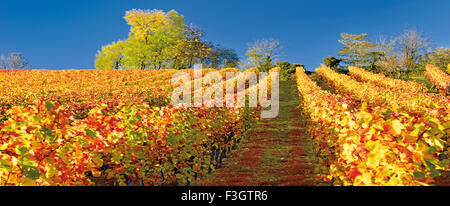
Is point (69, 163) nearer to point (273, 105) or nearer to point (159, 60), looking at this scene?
point (273, 105)

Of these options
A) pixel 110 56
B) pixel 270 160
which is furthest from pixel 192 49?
pixel 270 160

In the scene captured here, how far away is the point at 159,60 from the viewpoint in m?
61.7

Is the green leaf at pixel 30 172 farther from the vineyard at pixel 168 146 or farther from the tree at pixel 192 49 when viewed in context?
the tree at pixel 192 49

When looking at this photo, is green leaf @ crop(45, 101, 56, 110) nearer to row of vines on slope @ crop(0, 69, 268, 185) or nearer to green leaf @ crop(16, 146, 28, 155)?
row of vines on slope @ crop(0, 69, 268, 185)

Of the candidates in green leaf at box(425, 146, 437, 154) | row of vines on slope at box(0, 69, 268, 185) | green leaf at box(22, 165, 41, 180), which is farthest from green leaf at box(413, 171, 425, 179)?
green leaf at box(22, 165, 41, 180)

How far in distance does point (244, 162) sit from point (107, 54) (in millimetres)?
65310

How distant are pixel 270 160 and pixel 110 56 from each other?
65.1 m

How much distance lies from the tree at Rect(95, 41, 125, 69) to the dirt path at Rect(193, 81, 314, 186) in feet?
194

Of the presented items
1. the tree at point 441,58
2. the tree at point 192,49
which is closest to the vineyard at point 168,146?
the tree at point 192,49

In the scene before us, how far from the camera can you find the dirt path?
765cm

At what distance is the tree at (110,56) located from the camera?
220 ft

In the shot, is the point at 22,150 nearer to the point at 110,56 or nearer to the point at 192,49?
the point at 192,49

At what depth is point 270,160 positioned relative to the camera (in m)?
9.52
